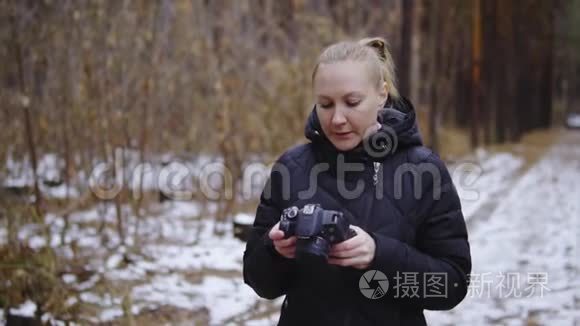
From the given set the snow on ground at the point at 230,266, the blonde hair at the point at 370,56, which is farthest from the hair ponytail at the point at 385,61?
the snow on ground at the point at 230,266

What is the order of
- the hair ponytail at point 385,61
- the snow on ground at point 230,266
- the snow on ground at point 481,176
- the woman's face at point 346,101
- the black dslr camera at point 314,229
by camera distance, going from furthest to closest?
the snow on ground at point 481,176 → the snow on ground at point 230,266 → the hair ponytail at point 385,61 → the woman's face at point 346,101 → the black dslr camera at point 314,229

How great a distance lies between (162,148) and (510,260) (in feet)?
12.4

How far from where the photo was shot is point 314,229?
213 centimetres

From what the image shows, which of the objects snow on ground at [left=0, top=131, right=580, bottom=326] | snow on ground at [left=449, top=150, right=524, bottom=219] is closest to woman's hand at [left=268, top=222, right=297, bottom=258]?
snow on ground at [left=0, top=131, right=580, bottom=326]

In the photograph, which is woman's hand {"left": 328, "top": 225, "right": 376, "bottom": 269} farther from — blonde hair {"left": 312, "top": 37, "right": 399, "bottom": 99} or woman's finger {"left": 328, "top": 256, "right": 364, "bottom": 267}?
blonde hair {"left": 312, "top": 37, "right": 399, "bottom": 99}

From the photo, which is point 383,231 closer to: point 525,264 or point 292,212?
point 292,212

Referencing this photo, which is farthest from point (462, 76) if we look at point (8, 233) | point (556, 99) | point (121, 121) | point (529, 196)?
point (556, 99)

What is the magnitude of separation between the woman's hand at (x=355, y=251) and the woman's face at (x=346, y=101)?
0.28m

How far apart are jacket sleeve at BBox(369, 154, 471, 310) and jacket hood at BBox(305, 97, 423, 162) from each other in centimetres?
9

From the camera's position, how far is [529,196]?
39.6 feet

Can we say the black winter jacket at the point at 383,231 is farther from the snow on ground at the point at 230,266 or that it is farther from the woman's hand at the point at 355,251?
the snow on ground at the point at 230,266

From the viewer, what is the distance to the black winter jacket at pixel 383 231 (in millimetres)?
2359

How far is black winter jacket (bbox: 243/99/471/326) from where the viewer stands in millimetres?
2359

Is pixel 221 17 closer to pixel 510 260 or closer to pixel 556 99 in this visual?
pixel 510 260
